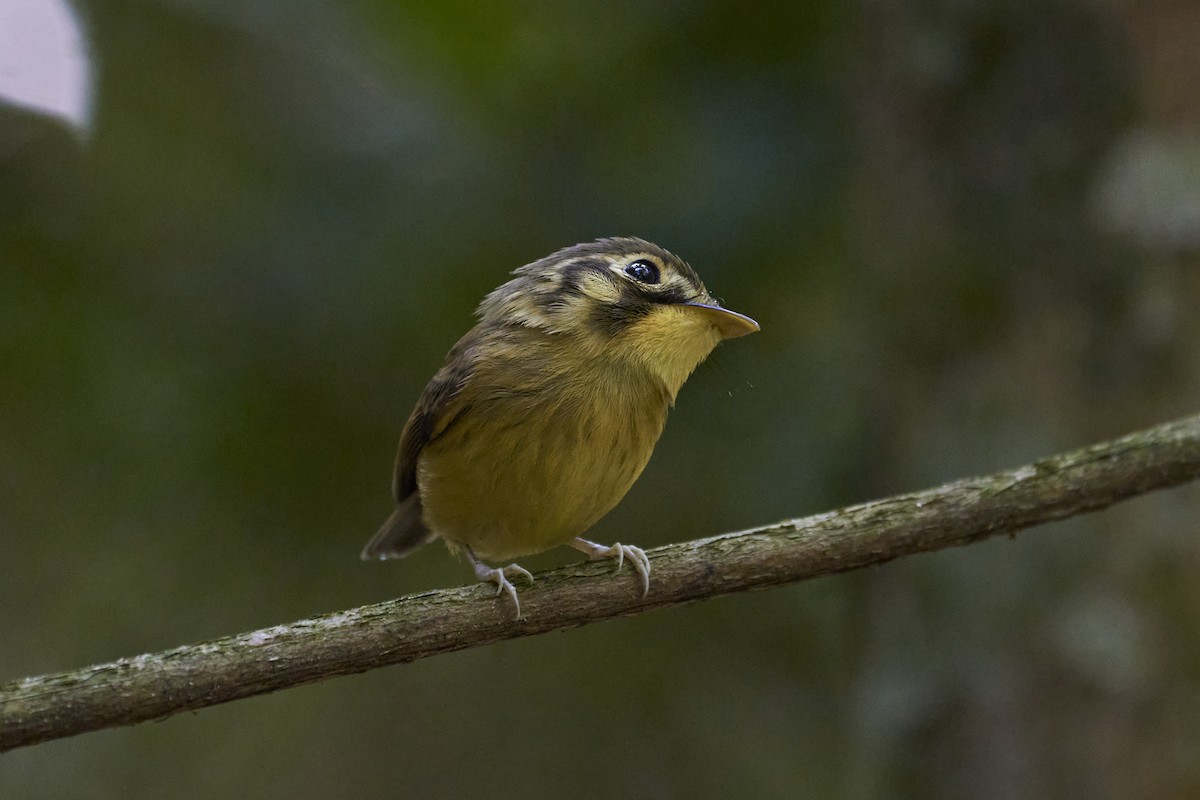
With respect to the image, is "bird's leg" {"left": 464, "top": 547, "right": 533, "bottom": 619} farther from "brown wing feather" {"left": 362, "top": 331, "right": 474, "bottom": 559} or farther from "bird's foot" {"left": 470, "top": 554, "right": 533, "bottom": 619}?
"brown wing feather" {"left": 362, "top": 331, "right": 474, "bottom": 559}

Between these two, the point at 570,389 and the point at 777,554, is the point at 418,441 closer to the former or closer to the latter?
the point at 570,389

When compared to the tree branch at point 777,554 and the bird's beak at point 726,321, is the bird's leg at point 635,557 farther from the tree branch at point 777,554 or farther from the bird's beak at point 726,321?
the bird's beak at point 726,321

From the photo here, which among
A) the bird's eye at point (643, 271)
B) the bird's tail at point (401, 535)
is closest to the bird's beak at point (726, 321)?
the bird's eye at point (643, 271)

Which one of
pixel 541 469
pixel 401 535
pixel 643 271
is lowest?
→ pixel 401 535

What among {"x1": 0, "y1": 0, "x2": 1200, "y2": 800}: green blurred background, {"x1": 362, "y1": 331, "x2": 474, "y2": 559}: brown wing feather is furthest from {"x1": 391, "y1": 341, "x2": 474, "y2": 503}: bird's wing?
{"x1": 0, "y1": 0, "x2": 1200, "y2": 800}: green blurred background

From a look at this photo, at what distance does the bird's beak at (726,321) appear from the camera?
2.60 metres

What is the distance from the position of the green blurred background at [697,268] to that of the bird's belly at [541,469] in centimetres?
90

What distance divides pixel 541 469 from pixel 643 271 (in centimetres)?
53

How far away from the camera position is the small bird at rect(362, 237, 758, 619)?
9.02 feet

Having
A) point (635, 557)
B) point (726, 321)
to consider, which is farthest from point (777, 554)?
point (726, 321)

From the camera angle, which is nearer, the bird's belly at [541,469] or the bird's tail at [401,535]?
the bird's belly at [541,469]

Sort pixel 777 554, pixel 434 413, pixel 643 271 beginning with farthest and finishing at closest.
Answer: pixel 434 413 < pixel 643 271 < pixel 777 554

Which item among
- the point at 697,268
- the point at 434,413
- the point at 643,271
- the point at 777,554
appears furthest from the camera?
the point at 697,268

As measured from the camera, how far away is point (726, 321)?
2.63m
